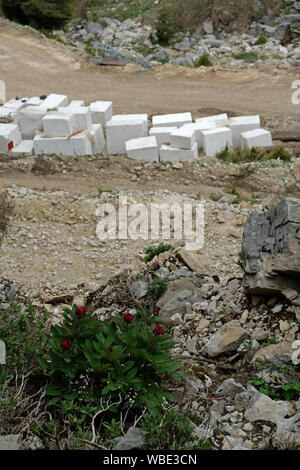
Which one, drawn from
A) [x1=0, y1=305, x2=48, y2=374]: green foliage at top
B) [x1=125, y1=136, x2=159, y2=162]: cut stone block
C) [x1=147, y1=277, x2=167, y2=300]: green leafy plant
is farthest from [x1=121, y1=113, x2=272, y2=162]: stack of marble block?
[x1=0, y1=305, x2=48, y2=374]: green foliage at top

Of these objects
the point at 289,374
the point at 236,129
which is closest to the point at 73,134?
the point at 236,129

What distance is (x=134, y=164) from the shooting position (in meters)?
12.6

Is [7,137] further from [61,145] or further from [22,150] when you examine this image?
[61,145]

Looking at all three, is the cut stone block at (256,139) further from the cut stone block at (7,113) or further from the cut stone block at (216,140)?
the cut stone block at (7,113)

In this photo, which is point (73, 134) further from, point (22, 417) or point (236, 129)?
point (22, 417)

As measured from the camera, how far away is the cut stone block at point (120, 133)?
13758 millimetres

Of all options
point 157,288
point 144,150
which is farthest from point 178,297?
point 144,150

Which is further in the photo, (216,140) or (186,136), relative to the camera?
(216,140)

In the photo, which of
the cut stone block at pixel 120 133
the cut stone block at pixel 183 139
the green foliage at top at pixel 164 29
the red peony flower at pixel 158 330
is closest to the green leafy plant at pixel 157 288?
the red peony flower at pixel 158 330

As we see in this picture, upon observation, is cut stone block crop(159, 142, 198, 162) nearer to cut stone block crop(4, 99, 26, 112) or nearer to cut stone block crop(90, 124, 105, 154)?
cut stone block crop(90, 124, 105, 154)

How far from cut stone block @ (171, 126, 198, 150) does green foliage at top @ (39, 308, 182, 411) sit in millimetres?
9393

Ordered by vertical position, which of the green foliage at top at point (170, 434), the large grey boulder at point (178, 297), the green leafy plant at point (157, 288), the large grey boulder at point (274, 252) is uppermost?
the large grey boulder at point (274, 252)

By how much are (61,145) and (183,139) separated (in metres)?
2.85

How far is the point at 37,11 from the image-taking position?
2444 cm
